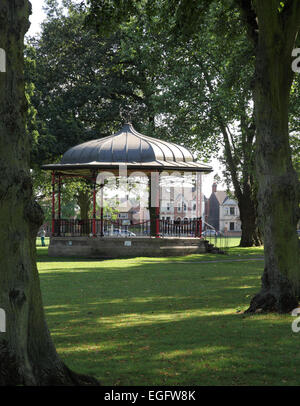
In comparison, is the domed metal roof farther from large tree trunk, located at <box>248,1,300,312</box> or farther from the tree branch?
large tree trunk, located at <box>248,1,300,312</box>

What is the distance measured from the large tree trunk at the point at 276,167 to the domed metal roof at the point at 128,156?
17.1 meters

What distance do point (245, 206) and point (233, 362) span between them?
31841mm

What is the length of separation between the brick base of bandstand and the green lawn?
11426 mm

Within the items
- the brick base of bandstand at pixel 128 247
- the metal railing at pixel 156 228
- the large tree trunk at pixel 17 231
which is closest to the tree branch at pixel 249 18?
the large tree trunk at pixel 17 231

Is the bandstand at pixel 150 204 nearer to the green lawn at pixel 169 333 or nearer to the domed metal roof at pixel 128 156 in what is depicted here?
the domed metal roof at pixel 128 156

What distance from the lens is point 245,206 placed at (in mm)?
38250

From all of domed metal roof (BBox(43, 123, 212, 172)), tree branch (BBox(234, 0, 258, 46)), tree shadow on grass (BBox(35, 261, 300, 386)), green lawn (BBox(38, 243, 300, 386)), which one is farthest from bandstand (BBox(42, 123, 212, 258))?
tree branch (BBox(234, 0, 258, 46))

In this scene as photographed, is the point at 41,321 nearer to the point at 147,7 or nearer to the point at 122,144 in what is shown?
the point at 147,7

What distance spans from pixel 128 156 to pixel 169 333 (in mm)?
20670

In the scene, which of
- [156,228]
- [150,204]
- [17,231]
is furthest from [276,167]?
[150,204]

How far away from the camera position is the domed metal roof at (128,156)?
92.5 feet

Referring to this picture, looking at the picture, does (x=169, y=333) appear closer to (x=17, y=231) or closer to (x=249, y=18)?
(x=17, y=231)

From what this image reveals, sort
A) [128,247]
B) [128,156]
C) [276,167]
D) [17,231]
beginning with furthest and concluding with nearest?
[128,156], [128,247], [276,167], [17,231]

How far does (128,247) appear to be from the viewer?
28.6m
